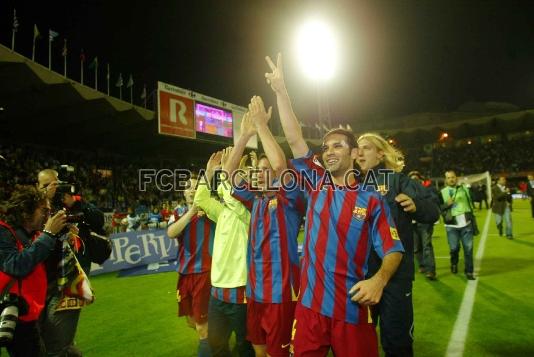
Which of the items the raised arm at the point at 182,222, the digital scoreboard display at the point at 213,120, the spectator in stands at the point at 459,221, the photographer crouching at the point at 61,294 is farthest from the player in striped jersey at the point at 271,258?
the digital scoreboard display at the point at 213,120

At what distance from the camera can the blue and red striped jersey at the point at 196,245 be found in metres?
4.45

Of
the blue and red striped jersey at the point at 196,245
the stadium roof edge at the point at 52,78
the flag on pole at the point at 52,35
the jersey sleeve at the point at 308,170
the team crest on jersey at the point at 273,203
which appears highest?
the flag on pole at the point at 52,35

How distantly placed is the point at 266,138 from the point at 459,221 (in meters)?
5.89

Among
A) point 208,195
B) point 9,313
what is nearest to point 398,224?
point 208,195

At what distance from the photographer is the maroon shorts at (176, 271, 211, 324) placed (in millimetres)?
4285

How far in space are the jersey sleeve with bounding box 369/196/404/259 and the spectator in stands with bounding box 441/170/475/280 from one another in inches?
228

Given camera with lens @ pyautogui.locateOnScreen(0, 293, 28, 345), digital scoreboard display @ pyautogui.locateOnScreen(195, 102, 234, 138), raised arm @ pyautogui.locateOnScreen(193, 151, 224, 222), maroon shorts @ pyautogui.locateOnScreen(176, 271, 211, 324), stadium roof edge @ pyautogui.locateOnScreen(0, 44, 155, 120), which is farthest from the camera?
digital scoreboard display @ pyautogui.locateOnScreen(195, 102, 234, 138)

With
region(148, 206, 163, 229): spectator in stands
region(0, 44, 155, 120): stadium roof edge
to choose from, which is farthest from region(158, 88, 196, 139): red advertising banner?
region(148, 206, 163, 229): spectator in stands

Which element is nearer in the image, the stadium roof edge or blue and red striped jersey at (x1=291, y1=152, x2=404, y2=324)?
blue and red striped jersey at (x1=291, y1=152, x2=404, y2=324)

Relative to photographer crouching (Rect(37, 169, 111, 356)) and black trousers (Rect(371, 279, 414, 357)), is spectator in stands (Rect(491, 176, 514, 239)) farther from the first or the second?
photographer crouching (Rect(37, 169, 111, 356))

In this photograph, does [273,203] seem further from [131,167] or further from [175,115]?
[131,167]

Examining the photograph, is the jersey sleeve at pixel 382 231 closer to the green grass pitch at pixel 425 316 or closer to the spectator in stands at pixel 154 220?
the green grass pitch at pixel 425 316

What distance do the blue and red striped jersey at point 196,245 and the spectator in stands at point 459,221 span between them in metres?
5.32

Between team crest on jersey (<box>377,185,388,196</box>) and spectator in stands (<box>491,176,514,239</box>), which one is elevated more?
team crest on jersey (<box>377,185,388,196</box>)
